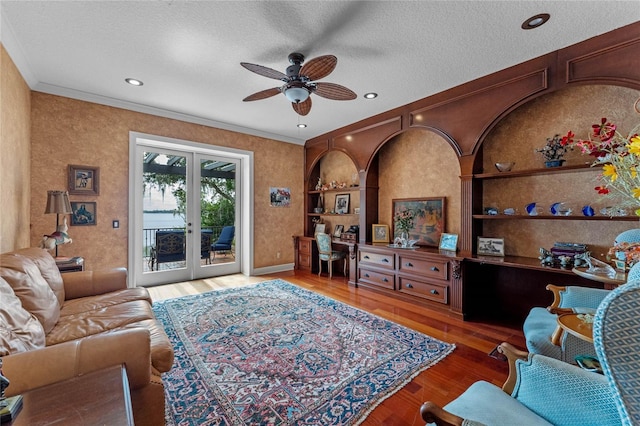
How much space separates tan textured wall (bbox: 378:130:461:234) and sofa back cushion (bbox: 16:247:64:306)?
13.6ft

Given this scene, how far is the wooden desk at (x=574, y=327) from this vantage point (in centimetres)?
137

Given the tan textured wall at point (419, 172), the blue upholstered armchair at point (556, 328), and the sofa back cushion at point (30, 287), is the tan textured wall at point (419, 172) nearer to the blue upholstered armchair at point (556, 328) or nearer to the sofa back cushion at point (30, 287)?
the blue upholstered armchair at point (556, 328)

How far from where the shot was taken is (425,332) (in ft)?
9.45

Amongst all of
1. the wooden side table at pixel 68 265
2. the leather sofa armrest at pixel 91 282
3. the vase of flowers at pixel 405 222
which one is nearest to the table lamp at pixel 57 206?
the wooden side table at pixel 68 265

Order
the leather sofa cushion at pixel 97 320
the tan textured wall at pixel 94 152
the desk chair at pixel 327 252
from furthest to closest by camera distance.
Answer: the desk chair at pixel 327 252, the tan textured wall at pixel 94 152, the leather sofa cushion at pixel 97 320

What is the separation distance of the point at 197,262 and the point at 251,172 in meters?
1.93

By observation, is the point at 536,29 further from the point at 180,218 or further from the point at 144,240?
the point at 144,240

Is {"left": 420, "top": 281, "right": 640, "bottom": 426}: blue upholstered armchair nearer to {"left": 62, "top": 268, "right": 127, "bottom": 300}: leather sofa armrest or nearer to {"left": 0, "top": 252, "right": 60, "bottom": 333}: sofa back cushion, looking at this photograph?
{"left": 0, "top": 252, "right": 60, "bottom": 333}: sofa back cushion

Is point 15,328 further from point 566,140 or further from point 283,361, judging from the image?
point 566,140

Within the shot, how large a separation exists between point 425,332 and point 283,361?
1529mm

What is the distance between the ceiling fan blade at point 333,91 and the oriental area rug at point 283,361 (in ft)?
8.05

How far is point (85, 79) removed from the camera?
3.25 m

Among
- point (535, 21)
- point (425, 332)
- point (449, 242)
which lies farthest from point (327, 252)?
point (535, 21)

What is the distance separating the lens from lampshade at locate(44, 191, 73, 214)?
303 centimetres
